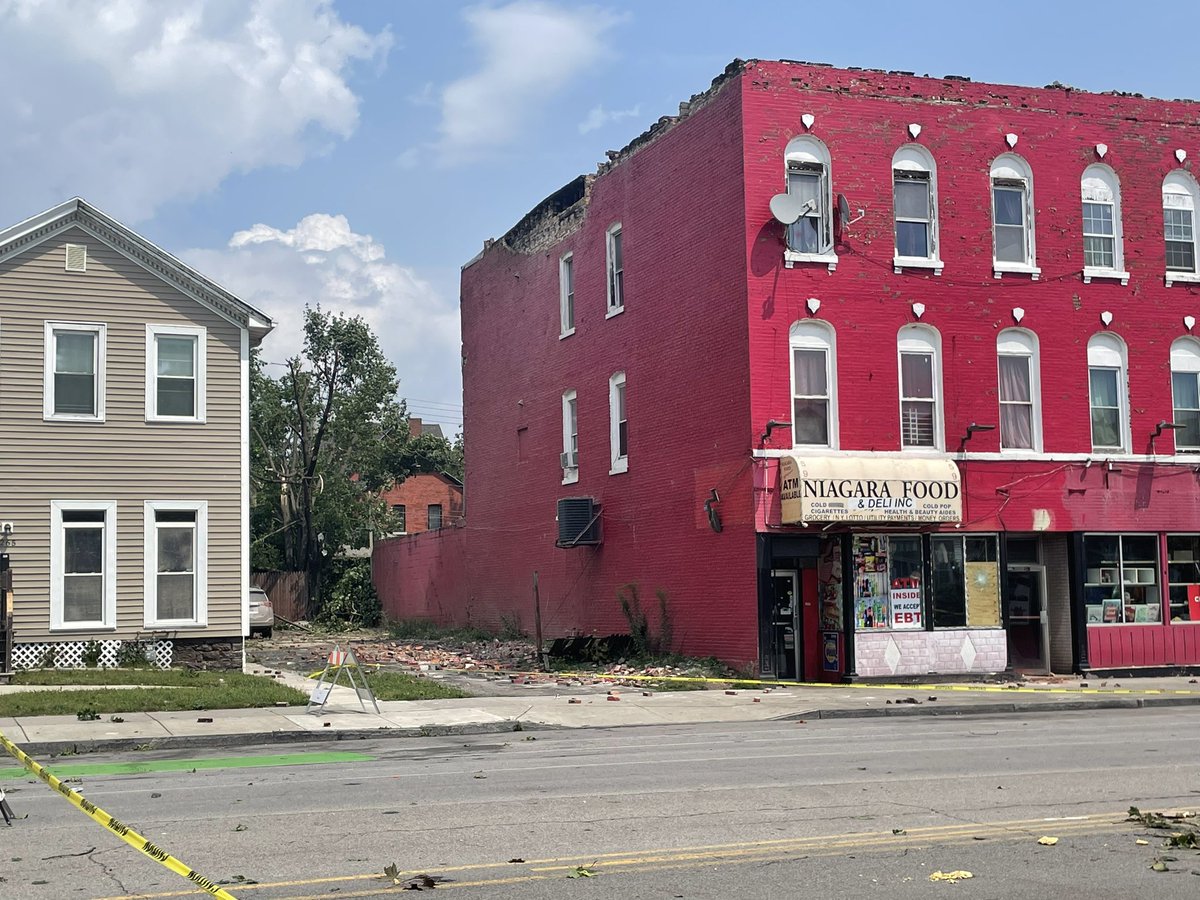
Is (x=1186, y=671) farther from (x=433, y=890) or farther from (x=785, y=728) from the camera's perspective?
(x=433, y=890)

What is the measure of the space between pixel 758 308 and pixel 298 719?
1170 cm

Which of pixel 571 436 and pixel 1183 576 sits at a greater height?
pixel 571 436

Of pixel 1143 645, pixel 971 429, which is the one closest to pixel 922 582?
pixel 971 429

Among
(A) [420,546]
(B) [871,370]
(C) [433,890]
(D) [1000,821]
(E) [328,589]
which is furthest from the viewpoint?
(E) [328,589]

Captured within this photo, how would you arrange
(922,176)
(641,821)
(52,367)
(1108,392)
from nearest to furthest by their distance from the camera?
1. (641,821)
2. (52,367)
3. (922,176)
4. (1108,392)

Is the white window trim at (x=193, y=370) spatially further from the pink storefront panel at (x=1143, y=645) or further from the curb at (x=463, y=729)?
the pink storefront panel at (x=1143, y=645)

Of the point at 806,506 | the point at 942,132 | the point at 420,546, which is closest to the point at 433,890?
the point at 806,506

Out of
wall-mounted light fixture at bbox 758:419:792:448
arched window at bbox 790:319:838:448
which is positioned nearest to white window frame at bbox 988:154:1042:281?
arched window at bbox 790:319:838:448

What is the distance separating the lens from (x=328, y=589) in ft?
159

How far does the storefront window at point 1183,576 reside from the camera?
27578mm

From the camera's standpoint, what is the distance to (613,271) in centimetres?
3098

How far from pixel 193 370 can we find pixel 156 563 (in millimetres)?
3687

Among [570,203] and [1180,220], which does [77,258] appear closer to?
[570,203]

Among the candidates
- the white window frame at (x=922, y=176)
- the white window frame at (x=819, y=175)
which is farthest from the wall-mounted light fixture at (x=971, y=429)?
the white window frame at (x=819, y=175)
